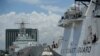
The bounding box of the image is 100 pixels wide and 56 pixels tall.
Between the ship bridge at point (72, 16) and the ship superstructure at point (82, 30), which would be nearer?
the ship superstructure at point (82, 30)

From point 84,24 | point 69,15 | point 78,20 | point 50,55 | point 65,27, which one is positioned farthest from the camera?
point 50,55

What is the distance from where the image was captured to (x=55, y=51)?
4209 cm

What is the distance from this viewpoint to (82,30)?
29.0 meters

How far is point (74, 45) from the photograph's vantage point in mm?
31406

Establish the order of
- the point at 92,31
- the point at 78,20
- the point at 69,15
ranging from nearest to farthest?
1. the point at 92,31
2. the point at 78,20
3. the point at 69,15

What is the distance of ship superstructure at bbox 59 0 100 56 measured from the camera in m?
26.2

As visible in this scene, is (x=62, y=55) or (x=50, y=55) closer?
(x=62, y=55)

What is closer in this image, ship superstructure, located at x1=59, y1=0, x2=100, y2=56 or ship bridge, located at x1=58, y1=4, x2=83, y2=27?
ship superstructure, located at x1=59, y1=0, x2=100, y2=56

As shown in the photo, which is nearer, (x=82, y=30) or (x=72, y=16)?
(x=82, y=30)

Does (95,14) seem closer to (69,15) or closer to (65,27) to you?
(69,15)

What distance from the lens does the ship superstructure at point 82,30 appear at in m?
26.2

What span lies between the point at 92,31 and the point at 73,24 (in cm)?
535

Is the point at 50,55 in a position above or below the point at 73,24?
below

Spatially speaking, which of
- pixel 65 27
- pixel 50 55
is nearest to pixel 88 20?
pixel 65 27
